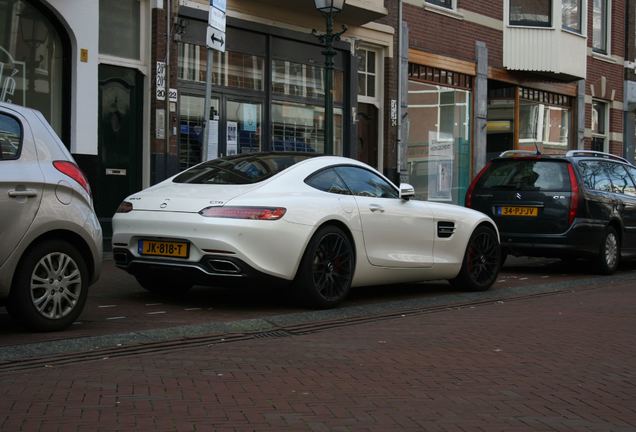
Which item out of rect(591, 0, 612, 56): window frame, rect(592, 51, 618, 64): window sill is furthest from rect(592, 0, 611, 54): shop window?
rect(592, 51, 618, 64): window sill

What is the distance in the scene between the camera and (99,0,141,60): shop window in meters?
14.2

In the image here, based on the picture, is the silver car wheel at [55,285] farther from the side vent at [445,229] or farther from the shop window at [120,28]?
the shop window at [120,28]

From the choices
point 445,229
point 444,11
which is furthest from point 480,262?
point 444,11

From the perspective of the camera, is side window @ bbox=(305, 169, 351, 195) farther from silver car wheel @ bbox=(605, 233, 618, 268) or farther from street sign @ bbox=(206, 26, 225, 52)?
silver car wheel @ bbox=(605, 233, 618, 268)

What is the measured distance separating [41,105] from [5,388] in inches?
359

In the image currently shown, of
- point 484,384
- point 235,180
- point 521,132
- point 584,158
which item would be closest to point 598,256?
point 584,158

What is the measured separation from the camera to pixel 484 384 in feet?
18.5

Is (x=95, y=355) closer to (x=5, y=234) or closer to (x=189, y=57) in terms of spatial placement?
(x=5, y=234)

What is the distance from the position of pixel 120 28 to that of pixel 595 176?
7.53m

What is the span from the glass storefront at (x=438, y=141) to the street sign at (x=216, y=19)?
10.1 meters

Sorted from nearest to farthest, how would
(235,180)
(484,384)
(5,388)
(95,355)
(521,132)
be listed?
(5,388) < (484,384) < (95,355) < (235,180) < (521,132)

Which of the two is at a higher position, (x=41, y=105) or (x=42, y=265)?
(x=41, y=105)

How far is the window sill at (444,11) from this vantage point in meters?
20.2

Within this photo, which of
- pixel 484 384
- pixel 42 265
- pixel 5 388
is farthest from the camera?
pixel 42 265
